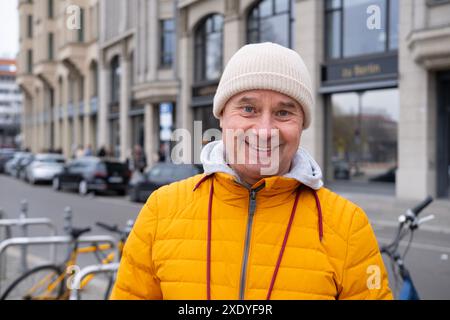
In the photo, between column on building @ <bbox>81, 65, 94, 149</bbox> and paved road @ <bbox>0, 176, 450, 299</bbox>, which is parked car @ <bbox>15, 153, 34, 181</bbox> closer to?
column on building @ <bbox>81, 65, 94, 149</bbox>

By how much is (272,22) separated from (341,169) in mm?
6606

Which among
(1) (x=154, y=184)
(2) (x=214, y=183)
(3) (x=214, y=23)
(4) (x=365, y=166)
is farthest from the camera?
(4) (x=365, y=166)

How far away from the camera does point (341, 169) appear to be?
57.1 ft

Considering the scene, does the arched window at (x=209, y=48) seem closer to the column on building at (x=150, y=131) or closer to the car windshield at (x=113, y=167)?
the car windshield at (x=113, y=167)

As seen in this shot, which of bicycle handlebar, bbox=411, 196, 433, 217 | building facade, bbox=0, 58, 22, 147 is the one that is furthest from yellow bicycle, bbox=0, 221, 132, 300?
building facade, bbox=0, 58, 22, 147

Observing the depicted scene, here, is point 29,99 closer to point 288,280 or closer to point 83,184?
point 83,184

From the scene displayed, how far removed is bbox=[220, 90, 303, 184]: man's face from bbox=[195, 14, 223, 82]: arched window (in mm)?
7661

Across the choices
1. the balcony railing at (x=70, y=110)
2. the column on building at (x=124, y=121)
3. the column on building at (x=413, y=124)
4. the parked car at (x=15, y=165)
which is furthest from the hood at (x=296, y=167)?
the balcony railing at (x=70, y=110)

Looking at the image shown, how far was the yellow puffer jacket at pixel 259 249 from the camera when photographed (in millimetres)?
1510

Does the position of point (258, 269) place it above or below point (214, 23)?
below

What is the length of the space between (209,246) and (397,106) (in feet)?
51.3

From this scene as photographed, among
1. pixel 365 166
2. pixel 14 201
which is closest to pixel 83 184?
pixel 14 201

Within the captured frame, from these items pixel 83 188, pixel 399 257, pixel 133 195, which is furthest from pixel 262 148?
pixel 83 188

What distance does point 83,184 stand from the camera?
19.2m
